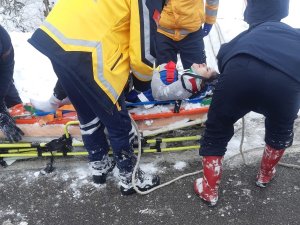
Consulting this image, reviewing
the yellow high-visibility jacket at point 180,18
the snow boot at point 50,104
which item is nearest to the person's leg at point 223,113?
the yellow high-visibility jacket at point 180,18

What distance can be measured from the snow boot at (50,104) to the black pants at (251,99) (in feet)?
4.91

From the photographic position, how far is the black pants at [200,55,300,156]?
222cm

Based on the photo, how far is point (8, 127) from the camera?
332cm

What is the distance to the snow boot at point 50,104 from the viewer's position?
3436 millimetres

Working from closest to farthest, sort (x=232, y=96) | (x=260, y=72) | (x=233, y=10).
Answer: (x=260, y=72)
(x=232, y=96)
(x=233, y=10)

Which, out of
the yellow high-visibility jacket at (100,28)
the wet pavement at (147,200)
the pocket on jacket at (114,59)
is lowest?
the wet pavement at (147,200)

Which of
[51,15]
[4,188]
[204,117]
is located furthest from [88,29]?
[4,188]

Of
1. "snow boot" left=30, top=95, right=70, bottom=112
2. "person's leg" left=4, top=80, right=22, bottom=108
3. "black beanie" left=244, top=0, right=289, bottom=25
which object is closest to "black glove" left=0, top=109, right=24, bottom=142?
"snow boot" left=30, top=95, right=70, bottom=112

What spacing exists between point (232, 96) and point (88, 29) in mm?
1023

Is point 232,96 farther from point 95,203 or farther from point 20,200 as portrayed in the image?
point 20,200

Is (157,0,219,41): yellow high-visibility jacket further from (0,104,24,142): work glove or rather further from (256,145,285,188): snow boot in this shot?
(0,104,24,142): work glove

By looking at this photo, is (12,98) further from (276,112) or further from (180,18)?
(276,112)

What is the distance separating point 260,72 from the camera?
221 cm

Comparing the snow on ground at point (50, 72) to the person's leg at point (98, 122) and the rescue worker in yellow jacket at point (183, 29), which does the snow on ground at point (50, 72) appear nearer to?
the person's leg at point (98, 122)
